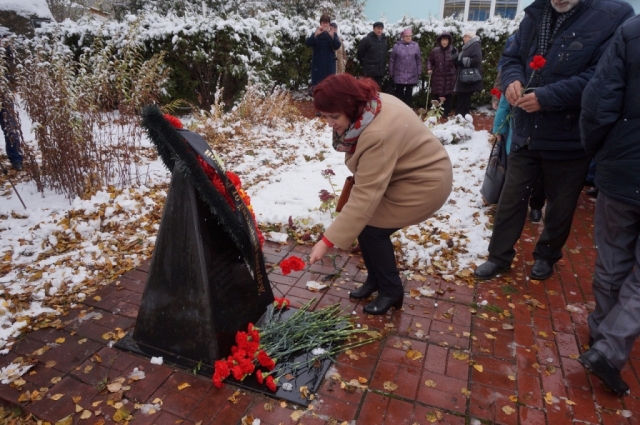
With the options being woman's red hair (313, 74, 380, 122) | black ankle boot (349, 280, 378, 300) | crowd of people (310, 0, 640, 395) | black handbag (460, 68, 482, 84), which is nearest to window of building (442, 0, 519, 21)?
black handbag (460, 68, 482, 84)

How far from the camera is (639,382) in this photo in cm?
234

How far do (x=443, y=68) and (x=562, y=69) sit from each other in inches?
262

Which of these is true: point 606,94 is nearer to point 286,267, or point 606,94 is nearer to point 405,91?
point 286,267

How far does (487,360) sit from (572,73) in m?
1.82

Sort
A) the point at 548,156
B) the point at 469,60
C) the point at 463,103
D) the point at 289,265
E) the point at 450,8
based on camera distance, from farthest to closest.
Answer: the point at 450,8, the point at 463,103, the point at 469,60, the point at 548,156, the point at 289,265

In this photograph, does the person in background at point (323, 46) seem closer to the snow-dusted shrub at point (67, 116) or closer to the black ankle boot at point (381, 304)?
the snow-dusted shrub at point (67, 116)

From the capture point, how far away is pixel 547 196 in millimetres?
3023

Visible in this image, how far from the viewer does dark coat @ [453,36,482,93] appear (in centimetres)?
790

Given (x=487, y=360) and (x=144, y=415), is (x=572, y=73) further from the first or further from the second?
(x=144, y=415)

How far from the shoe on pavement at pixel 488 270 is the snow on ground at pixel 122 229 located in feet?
0.59

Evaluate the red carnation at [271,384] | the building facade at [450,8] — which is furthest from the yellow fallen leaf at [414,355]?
the building facade at [450,8]

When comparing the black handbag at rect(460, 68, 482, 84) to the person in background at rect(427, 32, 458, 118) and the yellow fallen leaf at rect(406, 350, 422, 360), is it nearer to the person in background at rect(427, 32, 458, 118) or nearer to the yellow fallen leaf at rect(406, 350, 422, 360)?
the person in background at rect(427, 32, 458, 118)

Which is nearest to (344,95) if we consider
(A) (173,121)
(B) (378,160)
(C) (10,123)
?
(B) (378,160)

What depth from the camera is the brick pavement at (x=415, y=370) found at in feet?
7.09
